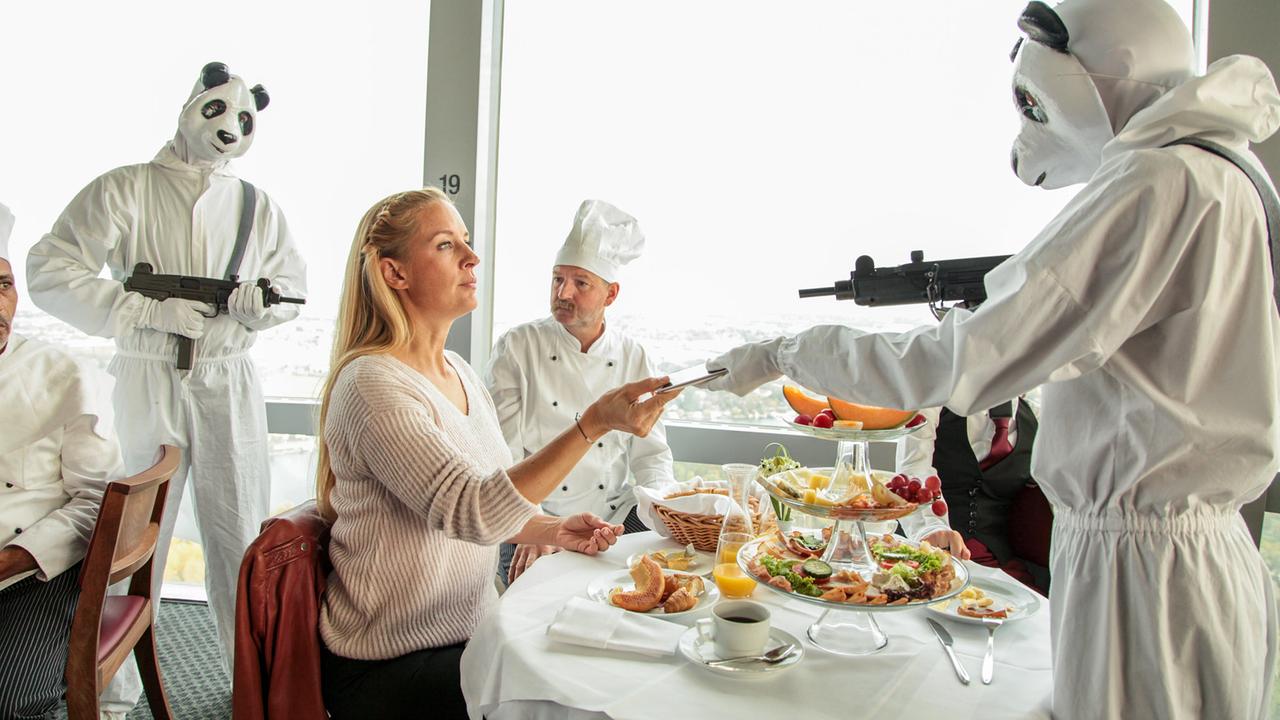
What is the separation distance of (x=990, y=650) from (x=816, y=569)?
1.00 ft

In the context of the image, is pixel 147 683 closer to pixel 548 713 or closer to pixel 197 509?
pixel 197 509

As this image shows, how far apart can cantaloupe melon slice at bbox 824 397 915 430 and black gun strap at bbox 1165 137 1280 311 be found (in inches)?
21.8

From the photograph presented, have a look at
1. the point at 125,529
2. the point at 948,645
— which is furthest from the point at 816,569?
the point at 125,529

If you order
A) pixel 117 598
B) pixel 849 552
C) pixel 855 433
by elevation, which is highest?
pixel 855 433

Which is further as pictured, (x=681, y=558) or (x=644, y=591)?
(x=681, y=558)

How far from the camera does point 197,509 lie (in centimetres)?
280

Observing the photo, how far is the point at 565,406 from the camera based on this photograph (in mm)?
2877

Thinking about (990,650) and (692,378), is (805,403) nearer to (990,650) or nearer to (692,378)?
(692,378)

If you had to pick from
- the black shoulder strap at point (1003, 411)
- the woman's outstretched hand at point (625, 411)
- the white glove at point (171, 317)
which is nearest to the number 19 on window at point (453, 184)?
the white glove at point (171, 317)

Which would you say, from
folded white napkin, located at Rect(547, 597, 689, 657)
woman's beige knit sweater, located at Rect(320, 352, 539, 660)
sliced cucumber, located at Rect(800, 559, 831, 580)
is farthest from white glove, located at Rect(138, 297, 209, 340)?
sliced cucumber, located at Rect(800, 559, 831, 580)

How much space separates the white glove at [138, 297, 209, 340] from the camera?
2.68m

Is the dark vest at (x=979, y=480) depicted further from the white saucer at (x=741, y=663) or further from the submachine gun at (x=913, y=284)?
the white saucer at (x=741, y=663)

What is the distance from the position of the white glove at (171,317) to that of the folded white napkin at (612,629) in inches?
79.5

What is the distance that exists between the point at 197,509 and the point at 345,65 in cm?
202
